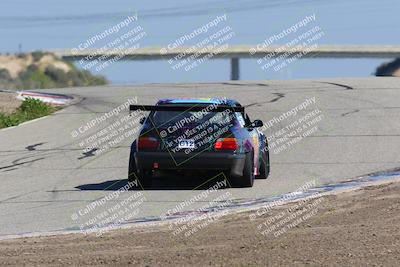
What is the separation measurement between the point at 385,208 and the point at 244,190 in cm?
420

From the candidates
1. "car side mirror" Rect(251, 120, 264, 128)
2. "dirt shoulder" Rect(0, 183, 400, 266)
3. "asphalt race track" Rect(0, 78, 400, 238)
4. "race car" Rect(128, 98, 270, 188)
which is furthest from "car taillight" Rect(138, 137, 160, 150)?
"dirt shoulder" Rect(0, 183, 400, 266)

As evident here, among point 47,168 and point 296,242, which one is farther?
point 47,168

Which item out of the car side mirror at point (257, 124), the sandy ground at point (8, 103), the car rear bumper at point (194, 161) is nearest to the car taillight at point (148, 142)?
the car rear bumper at point (194, 161)

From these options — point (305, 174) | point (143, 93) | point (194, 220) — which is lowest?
point (143, 93)

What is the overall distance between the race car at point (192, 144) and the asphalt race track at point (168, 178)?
1.11ft

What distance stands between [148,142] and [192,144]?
658 millimetres

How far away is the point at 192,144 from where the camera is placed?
15.4 m

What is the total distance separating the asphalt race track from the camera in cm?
1469

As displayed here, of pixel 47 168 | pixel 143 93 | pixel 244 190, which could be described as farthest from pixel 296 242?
pixel 143 93

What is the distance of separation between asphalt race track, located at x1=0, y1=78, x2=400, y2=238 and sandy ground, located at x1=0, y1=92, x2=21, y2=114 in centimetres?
178

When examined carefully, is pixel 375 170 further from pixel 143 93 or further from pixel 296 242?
pixel 143 93

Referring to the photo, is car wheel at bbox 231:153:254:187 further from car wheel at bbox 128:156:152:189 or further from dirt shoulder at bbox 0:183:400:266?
dirt shoulder at bbox 0:183:400:266

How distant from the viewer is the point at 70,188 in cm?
1644

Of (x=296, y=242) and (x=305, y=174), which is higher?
(x=296, y=242)
